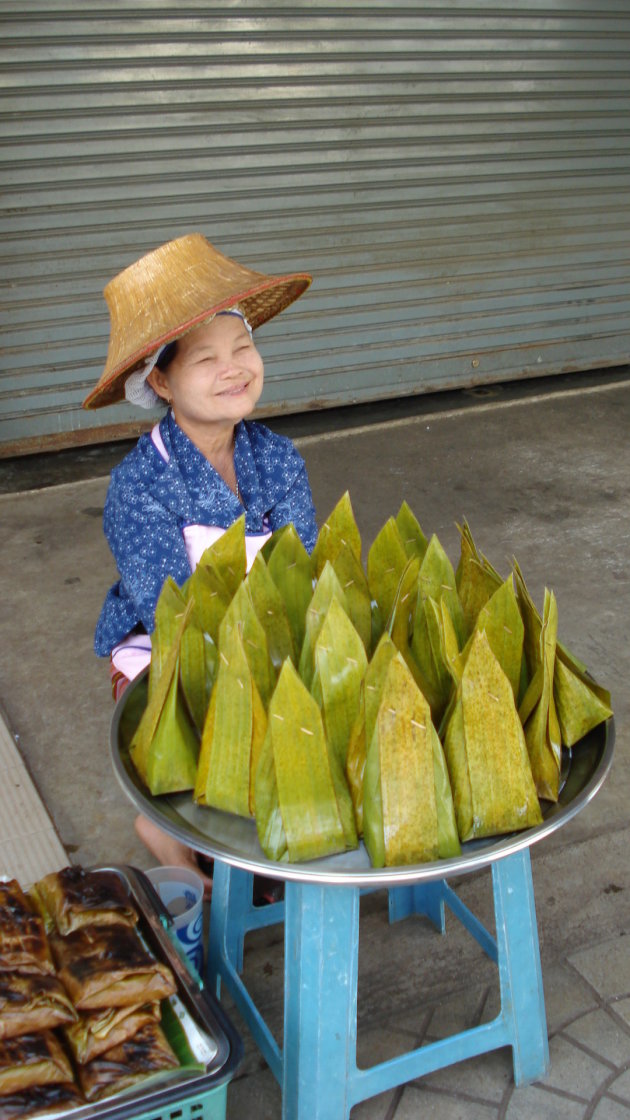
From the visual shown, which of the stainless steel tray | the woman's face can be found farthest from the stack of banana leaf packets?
the woman's face

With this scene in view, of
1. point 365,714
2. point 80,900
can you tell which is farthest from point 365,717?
point 80,900

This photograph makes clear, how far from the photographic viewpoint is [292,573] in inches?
75.4

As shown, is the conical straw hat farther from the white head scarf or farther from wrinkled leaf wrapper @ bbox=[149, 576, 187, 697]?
wrinkled leaf wrapper @ bbox=[149, 576, 187, 697]

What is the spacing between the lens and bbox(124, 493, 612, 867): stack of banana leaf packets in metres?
1.49

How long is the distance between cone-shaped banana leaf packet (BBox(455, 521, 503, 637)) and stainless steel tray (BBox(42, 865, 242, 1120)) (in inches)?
27.5

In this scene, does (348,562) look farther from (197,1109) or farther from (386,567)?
(197,1109)

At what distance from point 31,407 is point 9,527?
2.56 ft

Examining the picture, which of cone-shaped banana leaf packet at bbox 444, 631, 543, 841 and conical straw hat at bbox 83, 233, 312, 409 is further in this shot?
conical straw hat at bbox 83, 233, 312, 409

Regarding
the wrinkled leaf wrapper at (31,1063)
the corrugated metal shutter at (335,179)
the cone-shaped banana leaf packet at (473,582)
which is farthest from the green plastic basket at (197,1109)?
the corrugated metal shutter at (335,179)

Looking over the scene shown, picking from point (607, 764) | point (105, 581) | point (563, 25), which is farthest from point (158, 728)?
point (563, 25)

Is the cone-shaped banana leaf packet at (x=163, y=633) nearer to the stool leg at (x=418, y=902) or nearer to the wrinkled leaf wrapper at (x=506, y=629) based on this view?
the wrinkled leaf wrapper at (x=506, y=629)

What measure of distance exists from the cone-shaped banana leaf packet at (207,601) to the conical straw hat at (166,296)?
56cm

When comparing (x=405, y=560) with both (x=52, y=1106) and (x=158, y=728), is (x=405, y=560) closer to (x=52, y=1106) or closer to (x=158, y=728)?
(x=158, y=728)

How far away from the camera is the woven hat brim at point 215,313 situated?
2.13 m
